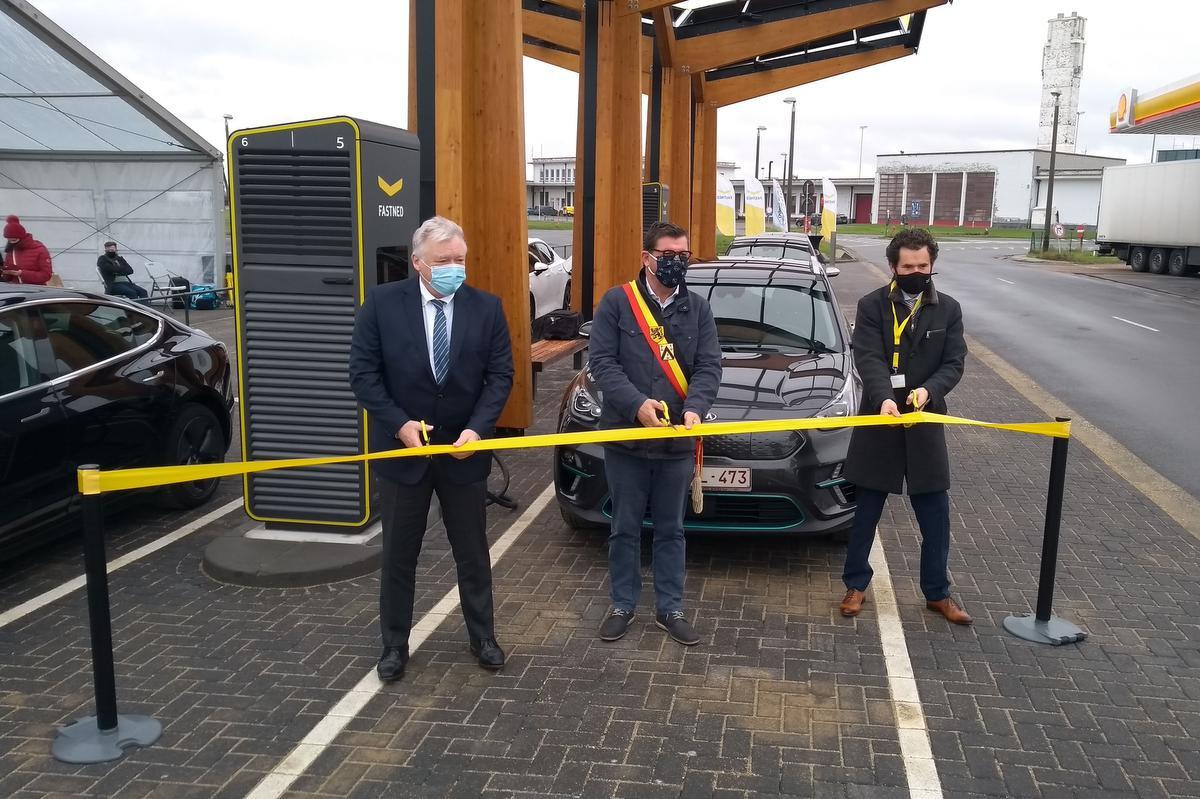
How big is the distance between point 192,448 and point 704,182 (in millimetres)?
21808

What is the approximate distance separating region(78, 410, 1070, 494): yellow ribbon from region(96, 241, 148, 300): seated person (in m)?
14.9

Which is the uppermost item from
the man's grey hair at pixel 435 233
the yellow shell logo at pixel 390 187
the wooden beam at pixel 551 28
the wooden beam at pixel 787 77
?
the wooden beam at pixel 787 77

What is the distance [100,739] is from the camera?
145 inches

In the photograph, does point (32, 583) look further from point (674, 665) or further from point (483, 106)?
point (483, 106)

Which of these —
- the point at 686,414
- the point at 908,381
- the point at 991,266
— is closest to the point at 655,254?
the point at 686,414

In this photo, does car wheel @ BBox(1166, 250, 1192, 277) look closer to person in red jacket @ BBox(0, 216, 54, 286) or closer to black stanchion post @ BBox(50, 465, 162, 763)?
person in red jacket @ BBox(0, 216, 54, 286)

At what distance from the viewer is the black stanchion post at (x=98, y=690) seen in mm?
3582

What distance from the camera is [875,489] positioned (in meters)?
4.84

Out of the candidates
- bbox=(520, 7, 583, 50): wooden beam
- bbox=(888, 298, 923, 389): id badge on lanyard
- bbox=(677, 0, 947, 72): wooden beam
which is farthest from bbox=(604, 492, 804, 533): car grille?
bbox=(520, 7, 583, 50): wooden beam

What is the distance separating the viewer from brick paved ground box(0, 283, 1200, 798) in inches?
138

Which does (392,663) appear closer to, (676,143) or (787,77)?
(676,143)

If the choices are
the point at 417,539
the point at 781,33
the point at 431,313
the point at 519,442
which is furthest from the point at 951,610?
the point at 781,33

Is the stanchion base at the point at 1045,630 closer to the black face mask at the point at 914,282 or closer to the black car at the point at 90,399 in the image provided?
the black face mask at the point at 914,282

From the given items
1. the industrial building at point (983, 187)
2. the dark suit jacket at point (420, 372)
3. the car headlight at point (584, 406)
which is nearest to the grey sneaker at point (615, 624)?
the dark suit jacket at point (420, 372)
